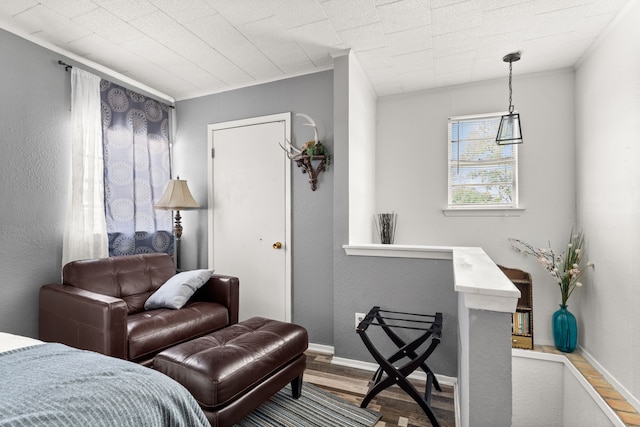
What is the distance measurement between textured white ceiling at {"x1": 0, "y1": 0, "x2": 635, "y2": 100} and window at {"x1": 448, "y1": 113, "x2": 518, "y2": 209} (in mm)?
463

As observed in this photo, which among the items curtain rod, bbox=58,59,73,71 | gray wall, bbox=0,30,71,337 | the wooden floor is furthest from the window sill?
curtain rod, bbox=58,59,73,71

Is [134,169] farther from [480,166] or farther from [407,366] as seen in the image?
[480,166]

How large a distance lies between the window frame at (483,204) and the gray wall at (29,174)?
3425 mm

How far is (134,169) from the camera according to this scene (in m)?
3.13

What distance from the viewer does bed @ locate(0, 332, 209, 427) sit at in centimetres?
75

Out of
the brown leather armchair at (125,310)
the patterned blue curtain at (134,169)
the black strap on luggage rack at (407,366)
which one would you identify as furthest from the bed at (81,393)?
the patterned blue curtain at (134,169)

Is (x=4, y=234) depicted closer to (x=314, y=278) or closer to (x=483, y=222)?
(x=314, y=278)

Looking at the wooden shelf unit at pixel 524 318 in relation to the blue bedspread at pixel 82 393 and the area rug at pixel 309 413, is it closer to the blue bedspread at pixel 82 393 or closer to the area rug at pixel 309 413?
the area rug at pixel 309 413

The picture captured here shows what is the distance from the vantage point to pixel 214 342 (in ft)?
6.12

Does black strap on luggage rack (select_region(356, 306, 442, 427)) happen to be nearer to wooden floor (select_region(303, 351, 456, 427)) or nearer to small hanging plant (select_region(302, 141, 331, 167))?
wooden floor (select_region(303, 351, 456, 427))

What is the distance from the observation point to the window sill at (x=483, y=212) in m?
3.00

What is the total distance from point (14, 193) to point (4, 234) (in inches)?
11.6

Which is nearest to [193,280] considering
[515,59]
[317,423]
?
[317,423]

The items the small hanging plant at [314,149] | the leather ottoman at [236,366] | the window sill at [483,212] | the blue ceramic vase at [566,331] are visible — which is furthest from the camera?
the window sill at [483,212]
